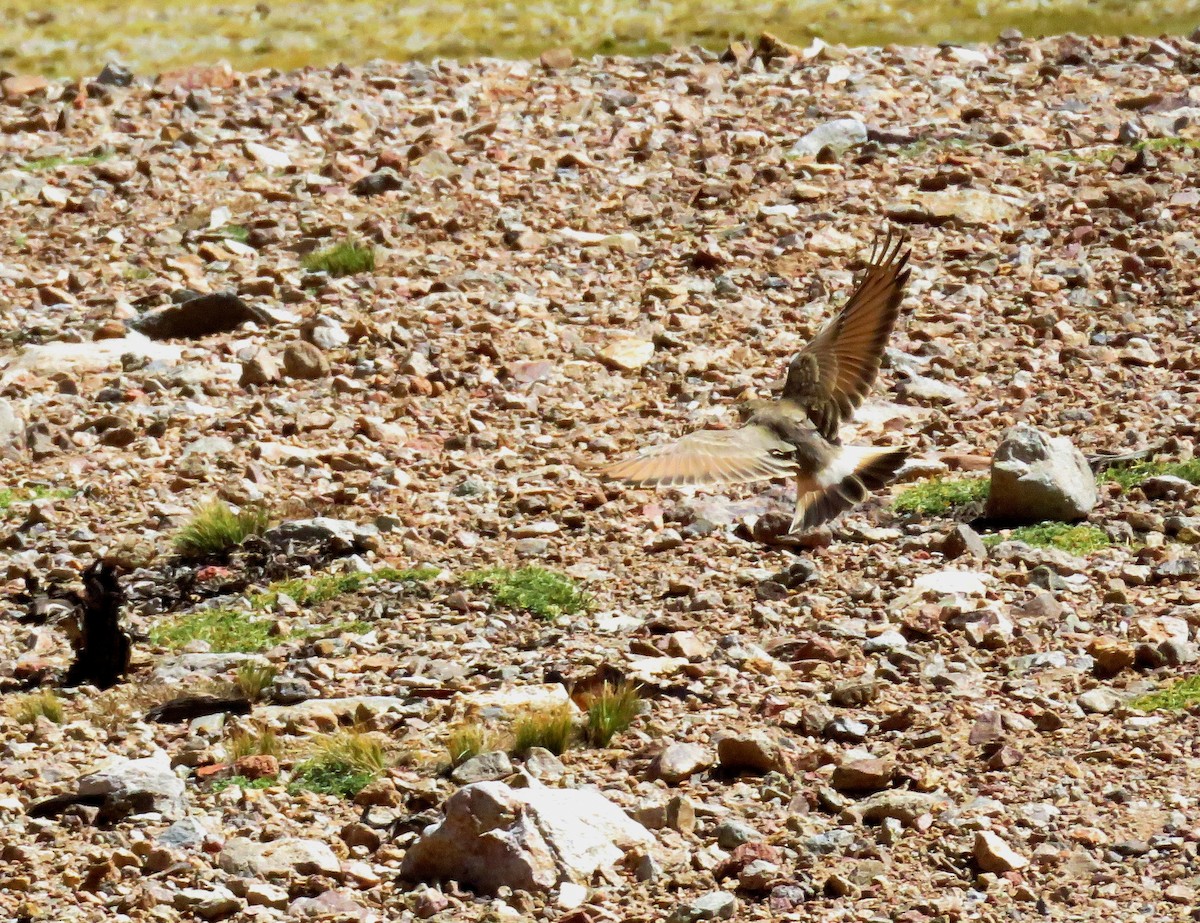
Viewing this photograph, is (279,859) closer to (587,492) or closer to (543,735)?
(543,735)

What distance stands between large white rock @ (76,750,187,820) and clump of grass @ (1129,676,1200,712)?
12.1 ft

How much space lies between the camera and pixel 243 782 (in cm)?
716

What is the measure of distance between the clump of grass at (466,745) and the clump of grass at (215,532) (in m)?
2.64

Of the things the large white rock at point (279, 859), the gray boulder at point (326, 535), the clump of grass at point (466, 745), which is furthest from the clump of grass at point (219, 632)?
the large white rock at point (279, 859)

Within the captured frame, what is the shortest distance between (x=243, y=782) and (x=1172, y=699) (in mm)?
3605

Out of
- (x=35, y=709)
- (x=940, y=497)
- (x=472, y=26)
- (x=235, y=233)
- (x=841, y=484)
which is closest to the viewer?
(x=35, y=709)

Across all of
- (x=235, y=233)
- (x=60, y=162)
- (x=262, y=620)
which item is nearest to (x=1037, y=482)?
(x=262, y=620)

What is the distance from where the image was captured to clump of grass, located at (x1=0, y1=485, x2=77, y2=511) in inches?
400

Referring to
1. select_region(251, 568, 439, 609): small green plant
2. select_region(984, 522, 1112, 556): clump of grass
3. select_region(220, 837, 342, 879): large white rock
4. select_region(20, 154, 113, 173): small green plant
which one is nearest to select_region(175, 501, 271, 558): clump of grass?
select_region(251, 568, 439, 609): small green plant

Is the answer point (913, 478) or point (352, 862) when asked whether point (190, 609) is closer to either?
point (352, 862)

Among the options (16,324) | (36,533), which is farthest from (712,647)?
(16,324)

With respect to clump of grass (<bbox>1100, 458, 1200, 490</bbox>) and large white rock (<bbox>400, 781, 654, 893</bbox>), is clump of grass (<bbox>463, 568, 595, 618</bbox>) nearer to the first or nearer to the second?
large white rock (<bbox>400, 781, 654, 893</bbox>)

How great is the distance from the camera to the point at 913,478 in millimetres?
10203

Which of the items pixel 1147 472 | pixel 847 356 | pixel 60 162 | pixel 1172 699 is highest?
pixel 847 356
